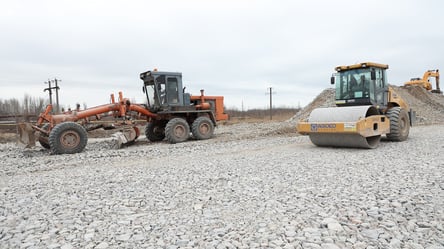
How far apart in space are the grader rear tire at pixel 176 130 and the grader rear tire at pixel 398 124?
24.3 feet

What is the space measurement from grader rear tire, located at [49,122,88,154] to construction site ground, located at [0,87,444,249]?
2.38m

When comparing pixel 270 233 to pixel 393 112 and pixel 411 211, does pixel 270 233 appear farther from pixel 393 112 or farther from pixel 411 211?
pixel 393 112

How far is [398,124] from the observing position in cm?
985

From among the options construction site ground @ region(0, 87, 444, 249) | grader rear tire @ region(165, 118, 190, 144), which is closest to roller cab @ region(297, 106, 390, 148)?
construction site ground @ region(0, 87, 444, 249)

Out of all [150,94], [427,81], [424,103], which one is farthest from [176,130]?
[427,81]

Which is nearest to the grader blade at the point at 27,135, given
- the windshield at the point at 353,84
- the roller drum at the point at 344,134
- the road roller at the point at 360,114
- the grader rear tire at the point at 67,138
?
the grader rear tire at the point at 67,138

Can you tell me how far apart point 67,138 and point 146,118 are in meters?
3.76

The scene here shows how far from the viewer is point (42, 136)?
10.6 metres

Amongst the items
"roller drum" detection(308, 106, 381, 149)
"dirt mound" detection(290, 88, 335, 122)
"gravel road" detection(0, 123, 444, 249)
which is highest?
"dirt mound" detection(290, 88, 335, 122)

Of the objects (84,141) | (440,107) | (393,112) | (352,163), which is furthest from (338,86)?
(440,107)

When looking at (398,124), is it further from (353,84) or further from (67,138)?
(67,138)

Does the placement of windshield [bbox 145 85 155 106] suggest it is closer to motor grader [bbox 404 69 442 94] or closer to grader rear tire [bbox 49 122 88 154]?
grader rear tire [bbox 49 122 88 154]

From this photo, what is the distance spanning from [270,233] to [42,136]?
32.8 feet

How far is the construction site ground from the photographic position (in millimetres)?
3135
